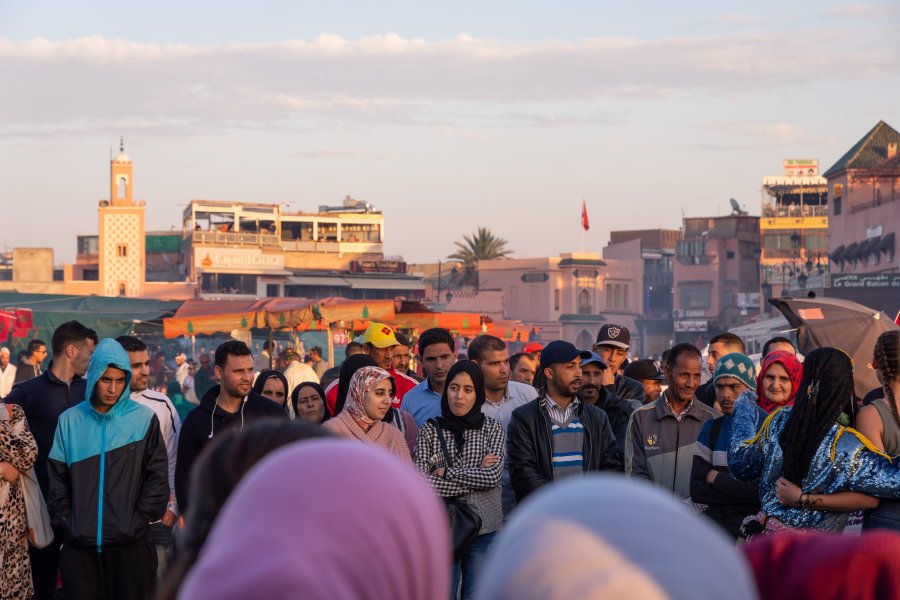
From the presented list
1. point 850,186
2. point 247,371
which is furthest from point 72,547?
point 850,186

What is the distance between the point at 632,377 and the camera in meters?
11.2

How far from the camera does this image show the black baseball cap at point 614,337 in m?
10.2

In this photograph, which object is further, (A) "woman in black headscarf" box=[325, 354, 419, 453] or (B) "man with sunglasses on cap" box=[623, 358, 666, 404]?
(B) "man with sunglasses on cap" box=[623, 358, 666, 404]

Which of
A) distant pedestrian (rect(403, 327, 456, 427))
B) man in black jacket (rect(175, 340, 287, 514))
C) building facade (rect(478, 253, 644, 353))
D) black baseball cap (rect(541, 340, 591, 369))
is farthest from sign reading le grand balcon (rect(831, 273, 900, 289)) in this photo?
building facade (rect(478, 253, 644, 353))

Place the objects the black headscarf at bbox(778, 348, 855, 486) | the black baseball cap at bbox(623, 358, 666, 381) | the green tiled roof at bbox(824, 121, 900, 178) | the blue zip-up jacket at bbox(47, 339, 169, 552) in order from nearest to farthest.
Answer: the black headscarf at bbox(778, 348, 855, 486)
the blue zip-up jacket at bbox(47, 339, 169, 552)
the black baseball cap at bbox(623, 358, 666, 381)
the green tiled roof at bbox(824, 121, 900, 178)

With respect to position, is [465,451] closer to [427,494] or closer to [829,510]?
[829,510]

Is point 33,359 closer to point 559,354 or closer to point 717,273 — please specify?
point 559,354

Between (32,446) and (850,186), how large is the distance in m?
66.6

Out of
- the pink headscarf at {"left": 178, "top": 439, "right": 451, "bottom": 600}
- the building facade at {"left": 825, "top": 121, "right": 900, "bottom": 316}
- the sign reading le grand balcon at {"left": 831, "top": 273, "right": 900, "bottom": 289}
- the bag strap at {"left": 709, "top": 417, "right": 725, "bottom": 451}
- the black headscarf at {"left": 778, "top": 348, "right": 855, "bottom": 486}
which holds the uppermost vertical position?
the building facade at {"left": 825, "top": 121, "right": 900, "bottom": 316}

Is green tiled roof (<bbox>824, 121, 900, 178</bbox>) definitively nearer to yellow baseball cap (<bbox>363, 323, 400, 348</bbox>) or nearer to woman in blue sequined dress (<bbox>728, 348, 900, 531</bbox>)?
yellow baseball cap (<bbox>363, 323, 400, 348</bbox>)

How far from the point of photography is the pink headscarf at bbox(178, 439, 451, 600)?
1592 mm

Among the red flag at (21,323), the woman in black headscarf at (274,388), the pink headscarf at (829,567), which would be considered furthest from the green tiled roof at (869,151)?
the pink headscarf at (829,567)

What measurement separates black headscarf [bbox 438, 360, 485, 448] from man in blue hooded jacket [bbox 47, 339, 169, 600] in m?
1.61

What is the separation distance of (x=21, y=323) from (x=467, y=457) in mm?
16304
